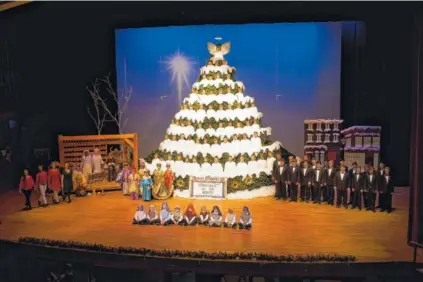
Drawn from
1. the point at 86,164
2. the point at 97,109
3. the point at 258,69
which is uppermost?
the point at 258,69

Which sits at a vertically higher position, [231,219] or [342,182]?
[342,182]

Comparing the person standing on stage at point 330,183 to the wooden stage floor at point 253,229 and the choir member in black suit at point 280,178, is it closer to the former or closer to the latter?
the wooden stage floor at point 253,229

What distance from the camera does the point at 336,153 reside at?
966cm

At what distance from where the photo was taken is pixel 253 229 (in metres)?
7.70

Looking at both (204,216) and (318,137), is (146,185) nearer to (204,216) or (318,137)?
(204,216)

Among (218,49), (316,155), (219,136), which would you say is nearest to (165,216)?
(219,136)

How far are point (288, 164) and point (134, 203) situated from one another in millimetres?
2543


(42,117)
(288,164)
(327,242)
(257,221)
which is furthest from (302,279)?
(42,117)

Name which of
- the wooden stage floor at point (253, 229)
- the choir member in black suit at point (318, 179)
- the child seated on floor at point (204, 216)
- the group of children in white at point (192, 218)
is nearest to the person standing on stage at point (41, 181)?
the wooden stage floor at point (253, 229)

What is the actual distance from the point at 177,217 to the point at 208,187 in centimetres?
121

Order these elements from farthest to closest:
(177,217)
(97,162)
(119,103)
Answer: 1. (119,103)
2. (97,162)
3. (177,217)

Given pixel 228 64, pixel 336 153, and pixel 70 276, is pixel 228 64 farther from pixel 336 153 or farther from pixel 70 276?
pixel 70 276

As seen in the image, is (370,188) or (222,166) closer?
(370,188)

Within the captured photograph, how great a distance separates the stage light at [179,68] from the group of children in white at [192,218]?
287 cm
